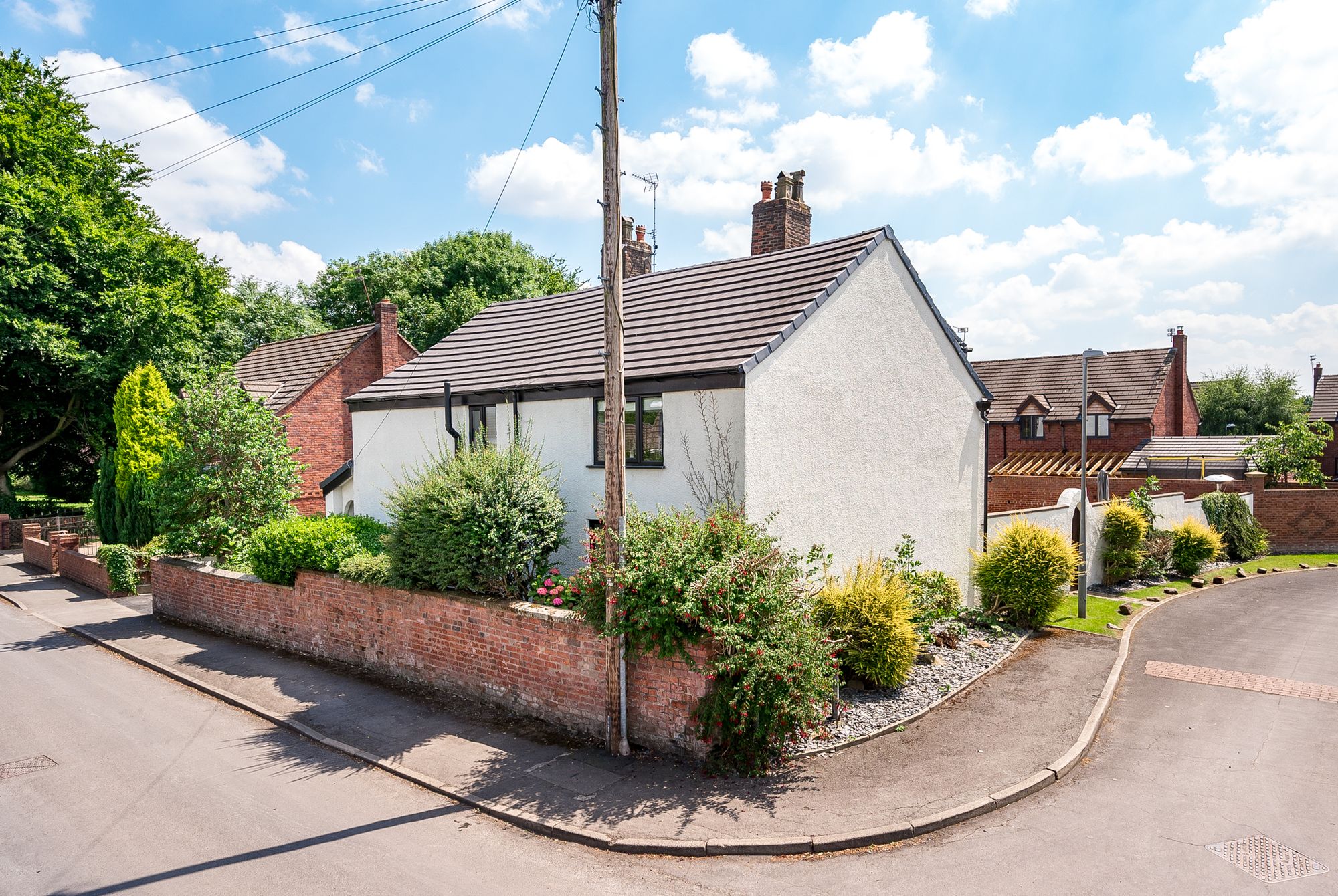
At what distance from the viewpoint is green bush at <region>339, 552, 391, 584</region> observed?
1138 centimetres

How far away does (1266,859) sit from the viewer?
669 cm

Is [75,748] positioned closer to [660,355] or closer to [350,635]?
[350,635]

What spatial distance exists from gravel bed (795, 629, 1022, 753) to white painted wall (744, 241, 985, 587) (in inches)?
81.0

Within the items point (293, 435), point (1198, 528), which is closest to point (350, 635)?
point (293, 435)

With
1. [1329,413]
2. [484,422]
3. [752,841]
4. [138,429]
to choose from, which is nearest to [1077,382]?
[1329,413]

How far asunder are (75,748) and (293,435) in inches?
628

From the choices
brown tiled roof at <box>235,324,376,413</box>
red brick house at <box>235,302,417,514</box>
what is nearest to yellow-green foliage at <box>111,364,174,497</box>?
brown tiled roof at <box>235,324,376,413</box>

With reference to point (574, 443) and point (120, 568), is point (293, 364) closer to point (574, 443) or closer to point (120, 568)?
point (120, 568)

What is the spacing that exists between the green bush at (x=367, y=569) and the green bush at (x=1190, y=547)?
70.3 ft

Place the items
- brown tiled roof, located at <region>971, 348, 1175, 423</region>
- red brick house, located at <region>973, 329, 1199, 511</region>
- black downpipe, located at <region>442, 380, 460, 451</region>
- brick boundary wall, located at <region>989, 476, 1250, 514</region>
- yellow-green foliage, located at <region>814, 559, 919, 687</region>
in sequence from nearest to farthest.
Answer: yellow-green foliage, located at <region>814, 559, 919, 687</region>, black downpipe, located at <region>442, 380, 460, 451</region>, brick boundary wall, located at <region>989, 476, 1250, 514</region>, red brick house, located at <region>973, 329, 1199, 511</region>, brown tiled roof, located at <region>971, 348, 1175, 423</region>

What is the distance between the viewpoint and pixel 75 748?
9.34 meters

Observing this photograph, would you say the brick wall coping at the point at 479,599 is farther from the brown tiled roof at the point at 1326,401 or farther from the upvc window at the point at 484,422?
the brown tiled roof at the point at 1326,401

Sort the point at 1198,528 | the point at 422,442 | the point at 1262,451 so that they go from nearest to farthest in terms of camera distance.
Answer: the point at 422,442
the point at 1198,528
the point at 1262,451

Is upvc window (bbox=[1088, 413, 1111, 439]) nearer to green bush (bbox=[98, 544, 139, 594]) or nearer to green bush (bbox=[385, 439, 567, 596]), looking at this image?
green bush (bbox=[385, 439, 567, 596])
